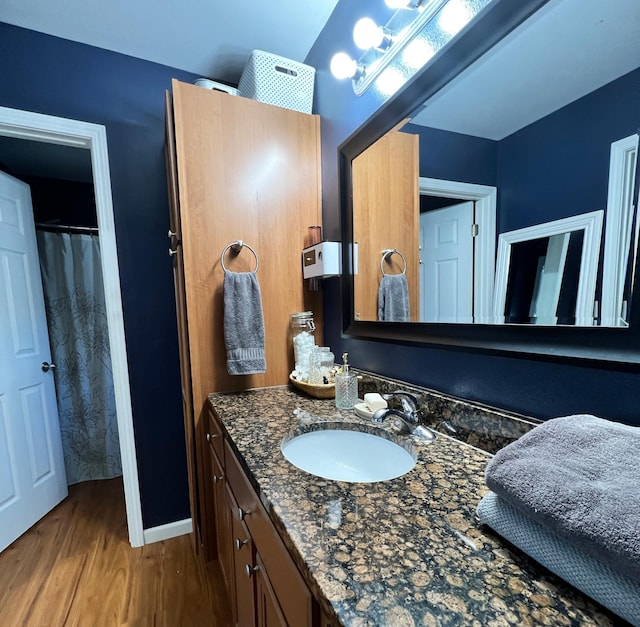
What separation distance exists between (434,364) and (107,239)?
1.58 meters

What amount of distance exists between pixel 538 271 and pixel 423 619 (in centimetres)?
65

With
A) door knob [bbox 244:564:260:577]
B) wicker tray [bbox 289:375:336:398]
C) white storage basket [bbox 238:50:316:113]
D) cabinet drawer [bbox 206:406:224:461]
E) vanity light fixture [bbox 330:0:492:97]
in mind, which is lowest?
door knob [bbox 244:564:260:577]

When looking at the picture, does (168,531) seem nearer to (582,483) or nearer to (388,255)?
(388,255)

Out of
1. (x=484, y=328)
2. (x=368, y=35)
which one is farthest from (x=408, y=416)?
(x=368, y=35)

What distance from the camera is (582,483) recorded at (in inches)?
15.6

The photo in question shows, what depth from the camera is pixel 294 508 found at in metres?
0.55

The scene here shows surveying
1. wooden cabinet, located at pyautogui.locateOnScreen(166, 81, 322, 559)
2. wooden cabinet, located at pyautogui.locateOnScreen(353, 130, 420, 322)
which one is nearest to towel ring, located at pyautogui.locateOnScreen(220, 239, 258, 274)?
wooden cabinet, located at pyautogui.locateOnScreen(166, 81, 322, 559)

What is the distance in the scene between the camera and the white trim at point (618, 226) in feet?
1.79

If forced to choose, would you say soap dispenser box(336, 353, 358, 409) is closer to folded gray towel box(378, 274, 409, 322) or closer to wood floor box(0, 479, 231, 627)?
folded gray towel box(378, 274, 409, 322)

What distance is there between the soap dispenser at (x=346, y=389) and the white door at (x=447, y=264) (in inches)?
12.3

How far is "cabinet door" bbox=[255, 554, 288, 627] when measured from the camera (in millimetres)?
601

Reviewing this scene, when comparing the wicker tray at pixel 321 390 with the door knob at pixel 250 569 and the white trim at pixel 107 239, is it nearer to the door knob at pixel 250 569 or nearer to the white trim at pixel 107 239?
the door knob at pixel 250 569

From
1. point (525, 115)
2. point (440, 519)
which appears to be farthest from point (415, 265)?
point (440, 519)

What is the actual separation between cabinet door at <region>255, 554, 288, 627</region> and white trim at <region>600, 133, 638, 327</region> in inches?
31.8
